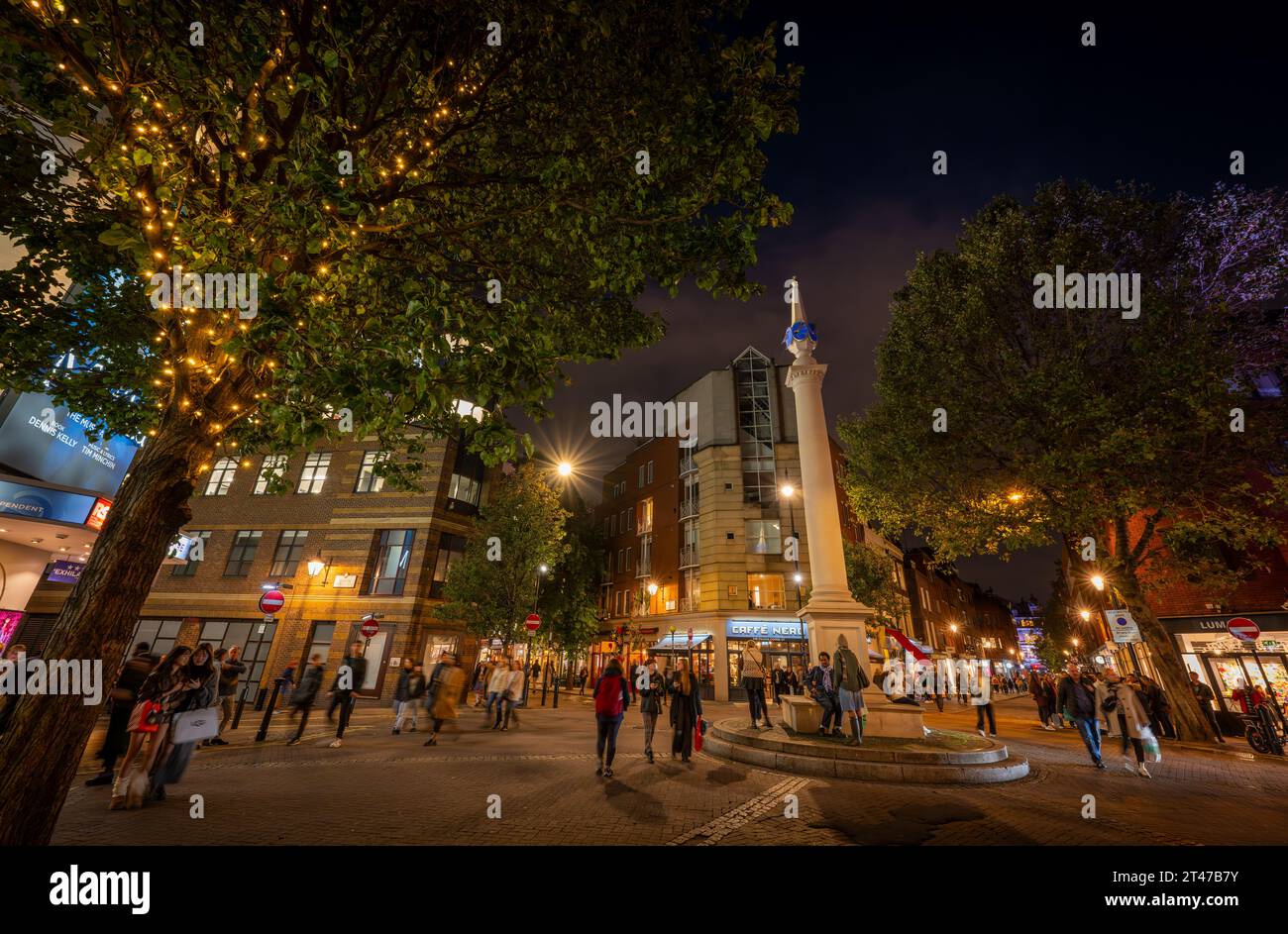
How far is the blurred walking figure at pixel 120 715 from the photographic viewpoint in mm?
6777

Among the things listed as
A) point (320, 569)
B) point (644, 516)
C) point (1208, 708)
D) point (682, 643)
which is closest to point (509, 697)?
point (320, 569)

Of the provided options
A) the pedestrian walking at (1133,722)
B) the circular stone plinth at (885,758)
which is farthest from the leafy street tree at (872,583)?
the circular stone plinth at (885,758)

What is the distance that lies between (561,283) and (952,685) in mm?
46680

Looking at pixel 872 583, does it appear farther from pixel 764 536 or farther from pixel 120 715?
pixel 120 715

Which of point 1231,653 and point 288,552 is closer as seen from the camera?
point 1231,653

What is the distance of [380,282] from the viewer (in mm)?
6430

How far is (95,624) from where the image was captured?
159 inches

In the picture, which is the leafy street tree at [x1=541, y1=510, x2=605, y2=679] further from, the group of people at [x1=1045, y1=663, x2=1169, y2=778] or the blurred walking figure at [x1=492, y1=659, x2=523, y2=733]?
the group of people at [x1=1045, y1=663, x2=1169, y2=778]

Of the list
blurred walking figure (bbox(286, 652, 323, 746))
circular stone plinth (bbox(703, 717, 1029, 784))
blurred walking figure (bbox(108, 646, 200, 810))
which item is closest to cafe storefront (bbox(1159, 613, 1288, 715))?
circular stone plinth (bbox(703, 717, 1029, 784))

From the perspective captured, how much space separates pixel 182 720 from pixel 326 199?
6579 millimetres

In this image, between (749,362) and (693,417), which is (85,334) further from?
(749,362)

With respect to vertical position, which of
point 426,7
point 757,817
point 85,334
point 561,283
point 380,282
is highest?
point 426,7

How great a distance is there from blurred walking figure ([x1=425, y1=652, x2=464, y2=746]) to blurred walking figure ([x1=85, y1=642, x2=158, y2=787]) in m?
4.90
